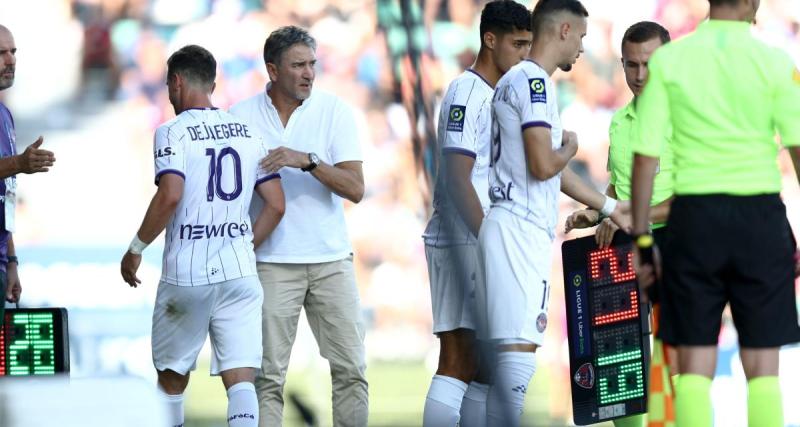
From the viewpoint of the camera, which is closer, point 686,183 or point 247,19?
point 686,183

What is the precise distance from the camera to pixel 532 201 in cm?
569

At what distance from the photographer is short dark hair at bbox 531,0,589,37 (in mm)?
5727

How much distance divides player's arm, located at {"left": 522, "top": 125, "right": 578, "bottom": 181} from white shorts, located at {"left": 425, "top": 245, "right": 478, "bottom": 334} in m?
0.42

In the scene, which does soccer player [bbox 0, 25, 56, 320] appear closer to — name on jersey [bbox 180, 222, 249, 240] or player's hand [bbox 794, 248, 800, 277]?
name on jersey [bbox 180, 222, 249, 240]

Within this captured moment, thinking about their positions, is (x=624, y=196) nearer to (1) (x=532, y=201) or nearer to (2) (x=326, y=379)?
(1) (x=532, y=201)

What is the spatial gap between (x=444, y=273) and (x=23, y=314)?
1489 mm

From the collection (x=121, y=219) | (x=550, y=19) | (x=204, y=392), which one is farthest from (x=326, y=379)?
(x=550, y=19)

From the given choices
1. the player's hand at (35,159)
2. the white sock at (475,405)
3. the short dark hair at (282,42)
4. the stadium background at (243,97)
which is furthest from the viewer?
the stadium background at (243,97)

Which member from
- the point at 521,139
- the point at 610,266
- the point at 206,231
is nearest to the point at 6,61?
the point at 206,231

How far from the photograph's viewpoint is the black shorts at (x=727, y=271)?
4766mm

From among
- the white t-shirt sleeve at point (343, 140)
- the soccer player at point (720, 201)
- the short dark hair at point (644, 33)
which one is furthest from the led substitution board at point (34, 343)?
the soccer player at point (720, 201)

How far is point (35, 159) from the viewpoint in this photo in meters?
5.80

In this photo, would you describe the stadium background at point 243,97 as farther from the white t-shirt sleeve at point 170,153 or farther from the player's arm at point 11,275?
the white t-shirt sleeve at point 170,153

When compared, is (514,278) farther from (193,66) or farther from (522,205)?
(193,66)
